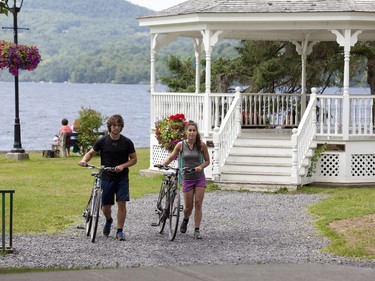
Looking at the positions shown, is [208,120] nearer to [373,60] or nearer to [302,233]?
[302,233]

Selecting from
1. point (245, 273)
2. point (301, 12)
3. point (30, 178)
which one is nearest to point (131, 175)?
point (30, 178)

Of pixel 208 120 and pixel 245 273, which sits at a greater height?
pixel 208 120

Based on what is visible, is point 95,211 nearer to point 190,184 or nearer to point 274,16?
point 190,184

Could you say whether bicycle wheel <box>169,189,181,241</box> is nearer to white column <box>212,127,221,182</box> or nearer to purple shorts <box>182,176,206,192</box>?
purple shorts <box>182,176,206,192</box>

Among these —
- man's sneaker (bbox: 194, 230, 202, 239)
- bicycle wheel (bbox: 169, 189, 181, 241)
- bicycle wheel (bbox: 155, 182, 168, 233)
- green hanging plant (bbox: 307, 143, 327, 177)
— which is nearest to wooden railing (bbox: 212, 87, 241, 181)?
green hanging plant (bbox: 307, 143, 327, 177)

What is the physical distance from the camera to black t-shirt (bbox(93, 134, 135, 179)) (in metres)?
13.8

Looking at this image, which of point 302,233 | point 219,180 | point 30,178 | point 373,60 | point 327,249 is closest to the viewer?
point 327,249

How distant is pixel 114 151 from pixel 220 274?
3.30m

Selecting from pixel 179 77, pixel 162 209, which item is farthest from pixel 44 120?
pixel 162 209

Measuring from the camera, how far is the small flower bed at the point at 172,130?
2272cm

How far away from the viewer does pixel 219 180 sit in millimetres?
21734

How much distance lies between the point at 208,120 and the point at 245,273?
11886mm

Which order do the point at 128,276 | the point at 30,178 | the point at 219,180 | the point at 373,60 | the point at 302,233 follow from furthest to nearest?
the point at 373,60, the point at 30,178, the point at 219,180, the point at 302,233, the point at 128,276

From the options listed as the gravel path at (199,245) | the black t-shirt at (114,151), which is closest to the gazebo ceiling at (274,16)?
the gravel path at (199,245)
